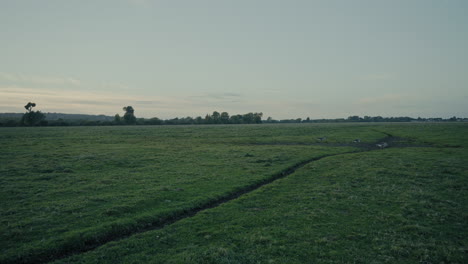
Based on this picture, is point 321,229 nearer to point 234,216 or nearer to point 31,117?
point 234,216

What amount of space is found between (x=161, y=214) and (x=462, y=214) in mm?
19070

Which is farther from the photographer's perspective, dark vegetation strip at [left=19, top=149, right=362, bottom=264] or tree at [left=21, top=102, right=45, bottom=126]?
tree at [left=21, top=102, right=45, bottom=126]

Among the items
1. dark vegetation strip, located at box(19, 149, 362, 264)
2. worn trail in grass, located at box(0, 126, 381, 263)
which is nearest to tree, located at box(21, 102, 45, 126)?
worn trail in grass, located at box(0, 126, 381, 263)

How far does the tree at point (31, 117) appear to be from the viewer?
15188 cm

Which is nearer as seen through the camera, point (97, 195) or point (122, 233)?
point (122, 233)

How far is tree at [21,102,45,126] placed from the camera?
15188cm

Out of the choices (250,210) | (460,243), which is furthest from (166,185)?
(460,243)

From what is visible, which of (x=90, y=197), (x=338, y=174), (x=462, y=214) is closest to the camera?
(x=462, y=214)

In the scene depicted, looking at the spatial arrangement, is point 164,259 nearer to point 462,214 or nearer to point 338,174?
point 462,214

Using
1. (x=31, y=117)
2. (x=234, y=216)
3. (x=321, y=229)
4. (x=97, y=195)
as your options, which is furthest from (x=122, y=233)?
(x=31, y=117)

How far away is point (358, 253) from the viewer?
10.7m

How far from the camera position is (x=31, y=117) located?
152875 millimetres

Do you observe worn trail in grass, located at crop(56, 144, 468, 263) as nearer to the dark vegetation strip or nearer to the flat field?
the flat field

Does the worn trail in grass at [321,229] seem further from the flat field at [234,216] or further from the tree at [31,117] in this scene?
the tree at [31,117]
